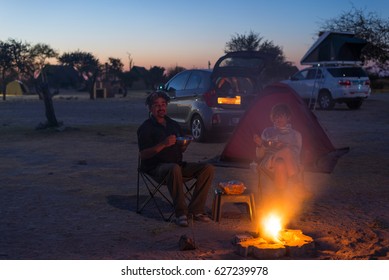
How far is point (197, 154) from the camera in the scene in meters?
11.0

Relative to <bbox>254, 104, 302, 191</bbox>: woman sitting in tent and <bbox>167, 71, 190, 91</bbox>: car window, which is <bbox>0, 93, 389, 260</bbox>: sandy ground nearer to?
<bbox>254, 104, 302, 191</bbox>: woman sitting in tent

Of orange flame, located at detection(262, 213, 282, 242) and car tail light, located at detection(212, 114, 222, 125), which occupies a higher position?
car tail light, located at detection(212, 114, 222, 125)

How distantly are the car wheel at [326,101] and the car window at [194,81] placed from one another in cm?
1236

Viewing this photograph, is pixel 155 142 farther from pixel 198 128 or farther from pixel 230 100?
pixel 198 128

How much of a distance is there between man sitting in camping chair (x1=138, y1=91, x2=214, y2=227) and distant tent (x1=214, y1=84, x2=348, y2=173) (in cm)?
257

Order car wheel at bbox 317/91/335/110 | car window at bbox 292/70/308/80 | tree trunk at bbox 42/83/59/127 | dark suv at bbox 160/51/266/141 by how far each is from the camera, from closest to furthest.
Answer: dark suv at bbox 160/51/266/141 < tree trunk at bbox 42/83/59/127 < car wheel at bbox 317/91/335/110 < car window at bbox 292/70/308/80

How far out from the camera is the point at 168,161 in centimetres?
612

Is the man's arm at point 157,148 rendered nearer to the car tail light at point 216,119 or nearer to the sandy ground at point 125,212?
the sandy ground at point 125,212

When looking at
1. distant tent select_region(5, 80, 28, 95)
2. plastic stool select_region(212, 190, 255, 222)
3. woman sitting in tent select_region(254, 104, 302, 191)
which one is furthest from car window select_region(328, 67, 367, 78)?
distant tent select_region(5, 80, 28, 95)

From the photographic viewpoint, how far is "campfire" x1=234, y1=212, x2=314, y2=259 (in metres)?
4.61

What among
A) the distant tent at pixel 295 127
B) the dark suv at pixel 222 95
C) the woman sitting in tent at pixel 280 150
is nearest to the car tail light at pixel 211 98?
the dark suv at pixel 222 95

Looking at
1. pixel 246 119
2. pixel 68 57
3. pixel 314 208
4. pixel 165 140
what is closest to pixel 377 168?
pixel 246 119

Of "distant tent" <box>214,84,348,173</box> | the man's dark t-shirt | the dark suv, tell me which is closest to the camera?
the man's dark t-shirt

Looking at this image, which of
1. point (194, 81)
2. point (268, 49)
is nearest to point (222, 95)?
point (194, 81)
